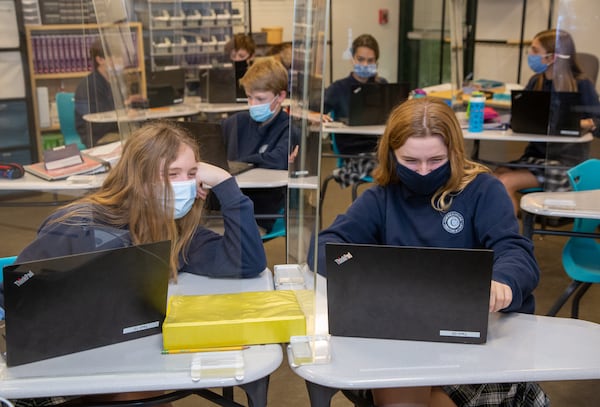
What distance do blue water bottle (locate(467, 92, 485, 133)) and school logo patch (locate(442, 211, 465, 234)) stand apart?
2.62 metres

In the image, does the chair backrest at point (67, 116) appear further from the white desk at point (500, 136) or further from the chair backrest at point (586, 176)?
Result: the chair backrest at point (586, 176)

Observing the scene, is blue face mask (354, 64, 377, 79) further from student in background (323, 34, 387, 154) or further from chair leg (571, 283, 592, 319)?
chair leg (571, 283, 592, 319)

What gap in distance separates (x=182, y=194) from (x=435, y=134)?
75cm

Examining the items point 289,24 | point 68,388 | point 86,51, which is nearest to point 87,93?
point 86,51

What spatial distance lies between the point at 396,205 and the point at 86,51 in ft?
14.9

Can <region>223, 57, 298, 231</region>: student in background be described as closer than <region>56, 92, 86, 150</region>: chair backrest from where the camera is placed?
Yes

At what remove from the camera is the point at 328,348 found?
1.63m

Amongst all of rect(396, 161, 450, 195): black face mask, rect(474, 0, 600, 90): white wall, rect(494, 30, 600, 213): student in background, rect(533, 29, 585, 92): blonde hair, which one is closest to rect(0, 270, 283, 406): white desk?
rect(396, 161, 450, 195): black face mask

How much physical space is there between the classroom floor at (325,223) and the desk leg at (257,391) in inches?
30.4

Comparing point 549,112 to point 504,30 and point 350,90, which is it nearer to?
point 350,90

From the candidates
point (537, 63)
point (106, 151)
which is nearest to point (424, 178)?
point (106, 151)

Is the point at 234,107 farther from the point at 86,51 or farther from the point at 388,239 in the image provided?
the point at 388,239

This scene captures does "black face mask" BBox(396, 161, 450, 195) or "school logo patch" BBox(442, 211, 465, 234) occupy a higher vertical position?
"black face mask" BBox(396, 161, 450, 195)

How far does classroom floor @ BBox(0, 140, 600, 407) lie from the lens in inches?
112
